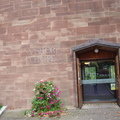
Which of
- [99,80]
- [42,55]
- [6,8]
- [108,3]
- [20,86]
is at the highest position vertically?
[6,8]

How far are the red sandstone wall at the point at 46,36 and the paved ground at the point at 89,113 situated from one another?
23.9 inches

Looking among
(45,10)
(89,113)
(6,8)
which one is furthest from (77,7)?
(89,113)

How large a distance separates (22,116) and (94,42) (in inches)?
166

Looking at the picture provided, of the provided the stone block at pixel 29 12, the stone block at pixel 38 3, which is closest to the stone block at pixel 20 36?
the stone block at pixel 29 12

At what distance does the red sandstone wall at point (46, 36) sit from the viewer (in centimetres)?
670

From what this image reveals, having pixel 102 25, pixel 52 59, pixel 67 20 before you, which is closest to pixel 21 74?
pixel 52 59

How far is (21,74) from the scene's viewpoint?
23.0 feet

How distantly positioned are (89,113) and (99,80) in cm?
174

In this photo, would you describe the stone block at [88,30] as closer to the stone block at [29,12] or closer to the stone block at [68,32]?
the stone block at [68,32]

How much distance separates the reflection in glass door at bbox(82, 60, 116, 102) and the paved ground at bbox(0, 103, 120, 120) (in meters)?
0.52

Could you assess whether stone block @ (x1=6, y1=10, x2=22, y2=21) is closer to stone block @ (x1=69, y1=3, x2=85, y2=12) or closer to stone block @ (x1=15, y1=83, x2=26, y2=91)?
stone block @ (x1=69, y1=3, x2=85, y2=12)

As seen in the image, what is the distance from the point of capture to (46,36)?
697 centimetres

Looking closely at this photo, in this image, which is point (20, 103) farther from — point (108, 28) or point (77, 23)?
point (108, 28)

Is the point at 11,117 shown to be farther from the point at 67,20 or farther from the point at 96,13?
the point at 96,13
